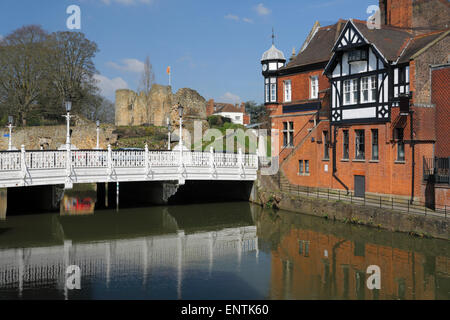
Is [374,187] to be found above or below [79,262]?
above

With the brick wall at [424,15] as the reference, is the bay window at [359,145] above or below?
below

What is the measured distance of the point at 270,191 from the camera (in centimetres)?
2883

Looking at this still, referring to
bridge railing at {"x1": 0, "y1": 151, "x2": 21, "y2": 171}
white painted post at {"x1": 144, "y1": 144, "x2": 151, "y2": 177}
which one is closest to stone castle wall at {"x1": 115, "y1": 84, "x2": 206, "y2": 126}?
white painted post at {"x1": 144, "y1": 144, "x2": 151, "y2": 177}

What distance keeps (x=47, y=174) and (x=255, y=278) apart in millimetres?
12546

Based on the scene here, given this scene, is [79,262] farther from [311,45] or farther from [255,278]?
[311,45]

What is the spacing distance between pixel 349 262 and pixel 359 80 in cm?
1173

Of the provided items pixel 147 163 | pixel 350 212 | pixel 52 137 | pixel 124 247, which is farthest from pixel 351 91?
pixel 52 137

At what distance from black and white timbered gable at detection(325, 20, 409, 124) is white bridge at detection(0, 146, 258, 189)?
6933mm

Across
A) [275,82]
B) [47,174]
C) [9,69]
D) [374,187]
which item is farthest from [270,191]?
[9,69]

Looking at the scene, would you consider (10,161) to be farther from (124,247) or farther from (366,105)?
(366,105)

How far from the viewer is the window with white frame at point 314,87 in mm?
30422

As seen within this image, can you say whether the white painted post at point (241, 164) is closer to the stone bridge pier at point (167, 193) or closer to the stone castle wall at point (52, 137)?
the stone bridge pier at point (167, 193)

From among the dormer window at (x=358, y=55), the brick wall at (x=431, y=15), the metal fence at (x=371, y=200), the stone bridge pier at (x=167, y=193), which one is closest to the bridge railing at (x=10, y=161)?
the stone bridge pier at (x=167, y=193)

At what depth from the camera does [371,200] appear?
77.5ft
